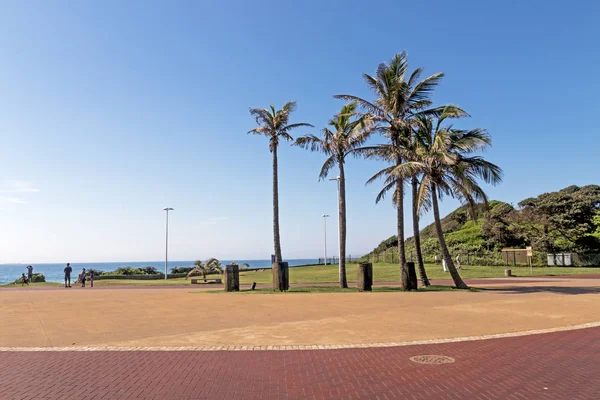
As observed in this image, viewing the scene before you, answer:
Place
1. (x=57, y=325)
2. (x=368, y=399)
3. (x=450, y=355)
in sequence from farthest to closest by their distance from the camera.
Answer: (x=57, y=325), (x=450, y=355), (x=368, y=399)

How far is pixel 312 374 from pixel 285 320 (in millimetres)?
5509

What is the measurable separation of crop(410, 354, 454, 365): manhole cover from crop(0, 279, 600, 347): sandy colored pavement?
5.17ft

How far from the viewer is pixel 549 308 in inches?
559

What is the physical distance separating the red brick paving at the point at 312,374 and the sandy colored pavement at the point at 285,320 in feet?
3.93

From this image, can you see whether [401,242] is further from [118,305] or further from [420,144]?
[118,305]

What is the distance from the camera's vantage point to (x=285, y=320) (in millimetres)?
12086

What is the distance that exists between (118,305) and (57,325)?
5.10 m

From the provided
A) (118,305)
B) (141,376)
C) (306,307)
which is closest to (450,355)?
(141,376)

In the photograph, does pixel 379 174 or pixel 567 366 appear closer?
pixel 567 366

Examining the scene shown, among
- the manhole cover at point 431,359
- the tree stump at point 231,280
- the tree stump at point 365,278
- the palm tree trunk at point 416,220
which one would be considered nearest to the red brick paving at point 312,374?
the manhole cover at point 431,359

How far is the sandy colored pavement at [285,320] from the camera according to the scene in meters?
9.59

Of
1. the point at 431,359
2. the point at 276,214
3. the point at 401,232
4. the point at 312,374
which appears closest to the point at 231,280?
the point at 276,214

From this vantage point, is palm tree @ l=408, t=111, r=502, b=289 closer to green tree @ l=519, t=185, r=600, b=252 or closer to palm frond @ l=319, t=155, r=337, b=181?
palm frond @ l=319, t=155, r=337, b=181

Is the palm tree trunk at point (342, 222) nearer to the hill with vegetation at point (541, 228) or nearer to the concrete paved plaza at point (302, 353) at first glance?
the concrete paved plaza at point (302, 353)
